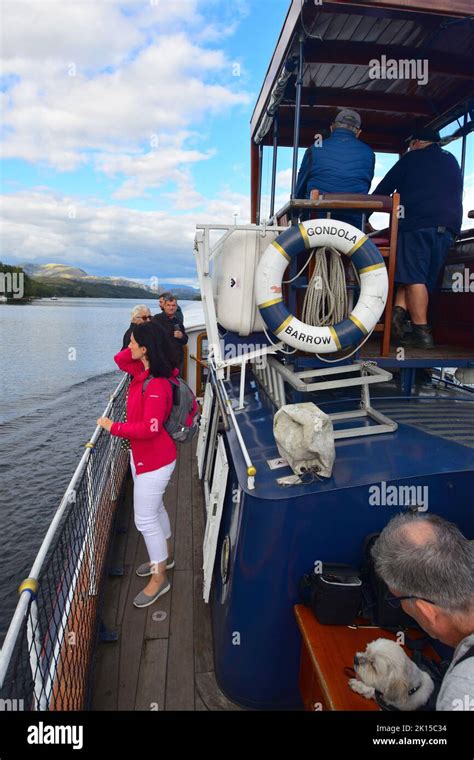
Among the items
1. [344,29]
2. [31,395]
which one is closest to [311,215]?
[344,29]

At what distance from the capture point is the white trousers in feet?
10.7

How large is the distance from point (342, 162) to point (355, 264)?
1.06 metres

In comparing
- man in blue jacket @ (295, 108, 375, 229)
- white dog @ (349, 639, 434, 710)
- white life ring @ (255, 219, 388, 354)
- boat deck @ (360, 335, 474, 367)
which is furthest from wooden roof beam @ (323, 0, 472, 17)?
white dog @ (349, 639, 434, 710)

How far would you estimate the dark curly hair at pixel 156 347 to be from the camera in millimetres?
3083

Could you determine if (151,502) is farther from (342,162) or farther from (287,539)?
(342,162)

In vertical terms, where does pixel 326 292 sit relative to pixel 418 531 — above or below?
above

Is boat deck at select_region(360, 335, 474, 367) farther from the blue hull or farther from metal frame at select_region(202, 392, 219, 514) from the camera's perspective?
metal frame at select_region(202, 392, 219, 514)

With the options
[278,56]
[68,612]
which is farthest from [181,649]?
[278,56]

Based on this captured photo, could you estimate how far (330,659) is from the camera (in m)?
2.15

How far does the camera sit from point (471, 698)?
1312mm

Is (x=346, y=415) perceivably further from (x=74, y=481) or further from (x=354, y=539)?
(x=74, y=481)

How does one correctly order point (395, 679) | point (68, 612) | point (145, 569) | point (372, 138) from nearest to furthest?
1. point (395, 679)
2. point (68, 612)
3. point (145, 569)
4. point (372, 138)

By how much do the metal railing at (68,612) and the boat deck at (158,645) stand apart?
173mm
